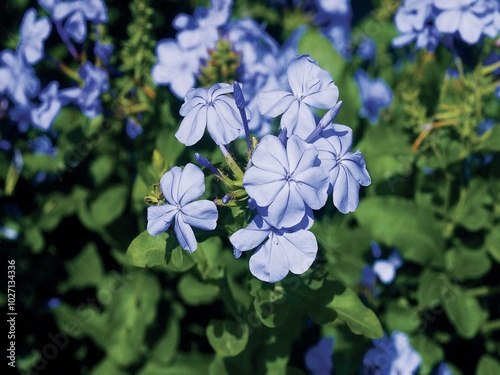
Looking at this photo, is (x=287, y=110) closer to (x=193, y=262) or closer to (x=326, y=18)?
(x=193, y=262)

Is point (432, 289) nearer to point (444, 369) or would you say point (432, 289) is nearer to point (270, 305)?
point (444, 369)

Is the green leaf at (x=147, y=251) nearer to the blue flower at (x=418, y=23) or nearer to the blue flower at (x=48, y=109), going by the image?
the blue flower at (x=48, y=109)

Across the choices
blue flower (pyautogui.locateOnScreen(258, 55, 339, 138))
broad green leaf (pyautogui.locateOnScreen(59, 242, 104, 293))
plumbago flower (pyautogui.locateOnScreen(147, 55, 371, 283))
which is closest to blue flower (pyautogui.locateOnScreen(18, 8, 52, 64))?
broad green leaf (pyautogui.locateOnScreen(59, 242, 104, 293))

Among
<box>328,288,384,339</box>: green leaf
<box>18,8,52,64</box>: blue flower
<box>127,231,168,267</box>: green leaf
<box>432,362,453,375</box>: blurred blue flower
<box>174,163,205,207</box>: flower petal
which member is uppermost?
<box>174,163,205,207</box>: flower petal

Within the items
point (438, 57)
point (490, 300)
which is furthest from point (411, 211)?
point (438, 57)

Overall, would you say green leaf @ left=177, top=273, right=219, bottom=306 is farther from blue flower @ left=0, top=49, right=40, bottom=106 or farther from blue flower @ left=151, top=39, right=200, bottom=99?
blue flower @ left=0, top=49, right=40, bottom=106

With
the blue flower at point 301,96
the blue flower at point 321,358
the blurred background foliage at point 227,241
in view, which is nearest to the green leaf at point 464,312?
the blurred background foliage at point 227,241
